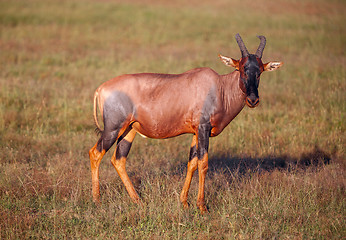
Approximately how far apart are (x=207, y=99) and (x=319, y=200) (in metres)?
2.54

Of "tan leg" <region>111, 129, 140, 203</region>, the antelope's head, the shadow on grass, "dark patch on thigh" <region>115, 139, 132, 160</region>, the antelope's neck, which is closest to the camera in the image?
the antelope's head

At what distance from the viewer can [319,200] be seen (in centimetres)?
691

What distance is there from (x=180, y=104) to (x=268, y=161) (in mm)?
3252

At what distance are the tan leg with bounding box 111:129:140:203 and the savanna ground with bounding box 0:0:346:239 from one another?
201 mm

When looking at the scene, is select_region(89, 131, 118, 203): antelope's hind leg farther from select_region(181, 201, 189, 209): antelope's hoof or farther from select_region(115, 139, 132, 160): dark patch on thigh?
select_region(181, 201, 189, 209): antelope's hoof

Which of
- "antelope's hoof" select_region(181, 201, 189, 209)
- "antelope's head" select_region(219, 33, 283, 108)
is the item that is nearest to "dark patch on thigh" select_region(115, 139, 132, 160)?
"antelope's hoof" select_region(181, 201, 189, 209)

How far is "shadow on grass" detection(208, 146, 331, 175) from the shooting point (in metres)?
8.38

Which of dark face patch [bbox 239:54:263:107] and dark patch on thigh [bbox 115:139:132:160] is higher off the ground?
dark face patch [bbox 239:54:263:107]

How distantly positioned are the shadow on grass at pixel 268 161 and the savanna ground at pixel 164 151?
3cm

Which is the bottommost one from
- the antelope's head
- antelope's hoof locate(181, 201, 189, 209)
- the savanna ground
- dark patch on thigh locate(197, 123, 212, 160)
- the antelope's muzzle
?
antelope's hoof locate(181, 201, 189, 209)

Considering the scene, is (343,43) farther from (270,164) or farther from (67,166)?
(67,166)

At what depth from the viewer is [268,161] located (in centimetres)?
891

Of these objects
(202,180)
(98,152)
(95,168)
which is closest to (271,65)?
(202,180)

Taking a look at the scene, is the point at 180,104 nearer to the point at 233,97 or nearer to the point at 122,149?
the point at 233,97
